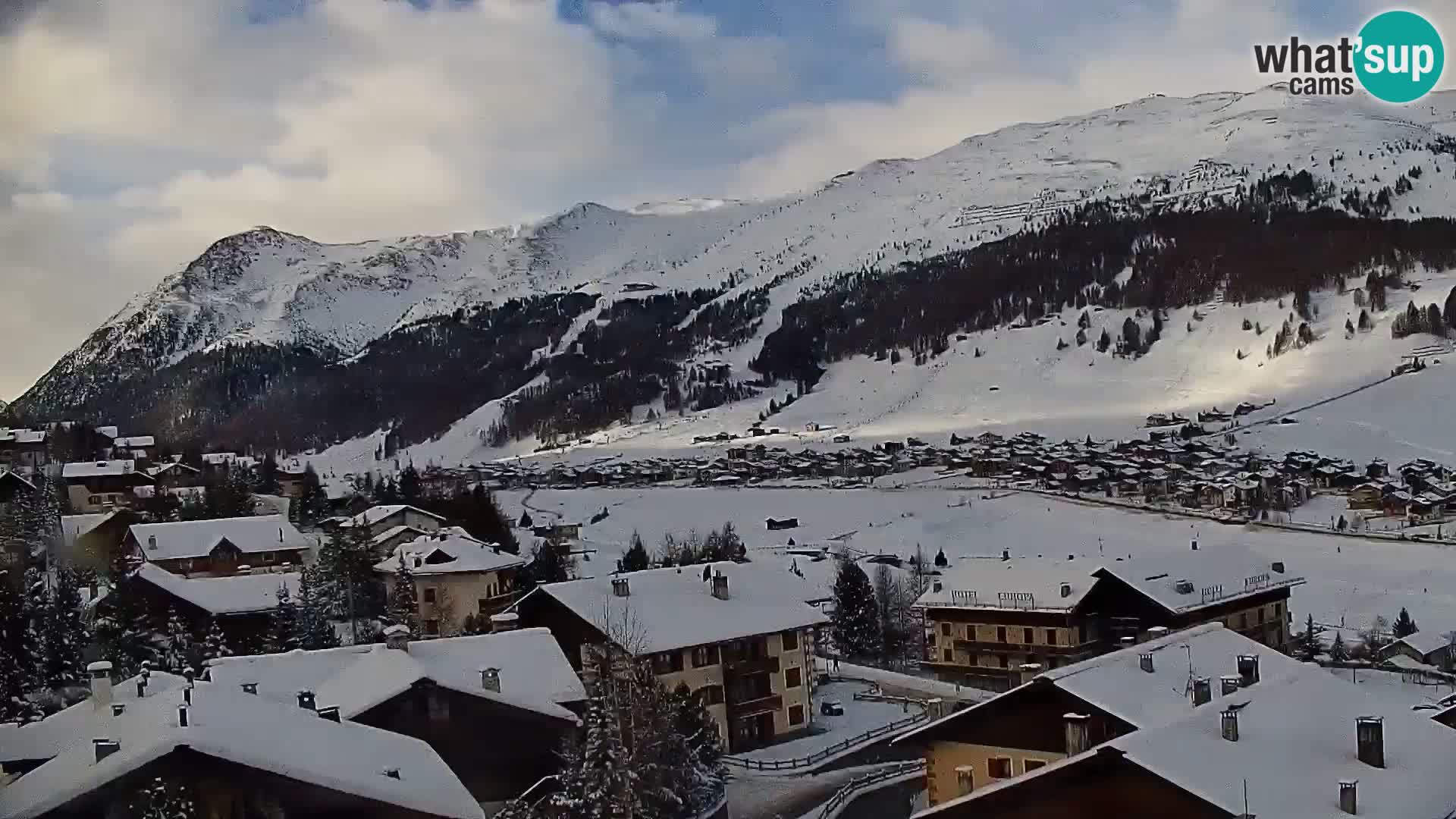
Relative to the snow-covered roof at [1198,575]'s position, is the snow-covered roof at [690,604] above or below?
above

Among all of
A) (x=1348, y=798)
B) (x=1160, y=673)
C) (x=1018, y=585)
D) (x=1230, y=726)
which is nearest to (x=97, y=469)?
(x=1018, y=585)

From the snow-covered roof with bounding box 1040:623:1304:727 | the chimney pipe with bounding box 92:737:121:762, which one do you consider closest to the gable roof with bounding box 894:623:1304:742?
the snow-covered roof with bounding box 1040:623:1304:727

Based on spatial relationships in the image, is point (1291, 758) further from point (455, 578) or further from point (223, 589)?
point (455, 578)

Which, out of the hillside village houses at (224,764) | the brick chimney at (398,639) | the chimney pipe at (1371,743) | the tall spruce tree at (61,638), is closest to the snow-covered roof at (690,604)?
the brick chimney at (398,639)

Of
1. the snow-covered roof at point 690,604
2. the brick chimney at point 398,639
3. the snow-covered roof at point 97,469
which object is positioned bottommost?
the snow-covered roof at point 690,604

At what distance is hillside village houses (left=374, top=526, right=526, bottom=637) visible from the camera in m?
18.4

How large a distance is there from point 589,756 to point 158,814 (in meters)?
2.25

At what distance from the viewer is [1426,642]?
1738cm

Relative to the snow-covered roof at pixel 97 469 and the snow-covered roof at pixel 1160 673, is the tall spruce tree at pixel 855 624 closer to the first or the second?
the snow-covered roof at pixel 1160 673

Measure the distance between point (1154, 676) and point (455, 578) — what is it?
1220 cm

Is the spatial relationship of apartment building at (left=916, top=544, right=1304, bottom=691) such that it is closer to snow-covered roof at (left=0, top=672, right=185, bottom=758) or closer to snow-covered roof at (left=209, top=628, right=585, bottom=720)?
snow-covered roof at (left=209, top=628, right=585, bottom=720)

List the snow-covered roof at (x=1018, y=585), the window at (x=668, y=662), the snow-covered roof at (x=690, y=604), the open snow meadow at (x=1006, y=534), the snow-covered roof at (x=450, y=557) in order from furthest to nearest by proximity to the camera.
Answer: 1. the open snow meadow at (x=1006, y=534)
2. the snow-covered roof at (x=450, y=557)
3. the snow-covered roof at (x=1018, y=585)
4. the snow-covered roof at (x=690, y=604)
5. the window at (x=668, y=662)

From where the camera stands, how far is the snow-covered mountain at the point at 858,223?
98.0 metres

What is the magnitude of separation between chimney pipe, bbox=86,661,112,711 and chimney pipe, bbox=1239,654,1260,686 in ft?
21.5
